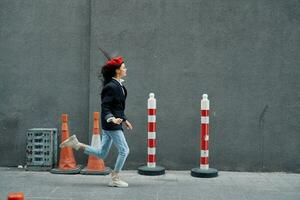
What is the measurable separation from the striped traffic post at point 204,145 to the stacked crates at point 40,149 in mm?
2629

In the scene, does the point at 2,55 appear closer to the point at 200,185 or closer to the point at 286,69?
the point at 200,185

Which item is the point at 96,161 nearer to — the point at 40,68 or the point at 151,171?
the point at 151,171

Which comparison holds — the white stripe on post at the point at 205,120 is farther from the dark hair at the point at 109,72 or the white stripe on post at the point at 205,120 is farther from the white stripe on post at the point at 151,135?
the dark hair at the point at 109,72

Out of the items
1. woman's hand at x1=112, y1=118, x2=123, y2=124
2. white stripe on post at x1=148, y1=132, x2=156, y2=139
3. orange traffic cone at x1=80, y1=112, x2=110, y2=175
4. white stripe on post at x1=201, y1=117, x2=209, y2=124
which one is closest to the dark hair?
woman's hand at x1=112, y1=118, x2=123, y2=124

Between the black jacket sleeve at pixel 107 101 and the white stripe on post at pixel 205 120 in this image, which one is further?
the white stripe on post at pixel 205 120

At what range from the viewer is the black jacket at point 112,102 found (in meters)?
5.71

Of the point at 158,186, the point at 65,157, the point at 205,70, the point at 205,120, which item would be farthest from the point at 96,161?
the point at 205,70

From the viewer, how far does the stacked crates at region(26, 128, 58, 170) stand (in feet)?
23.3

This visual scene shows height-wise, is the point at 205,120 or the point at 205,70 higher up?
the point at 205,70

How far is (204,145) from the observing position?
667 centimetres

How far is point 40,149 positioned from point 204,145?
2.97 meters

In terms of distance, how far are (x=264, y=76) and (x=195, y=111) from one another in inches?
56.0

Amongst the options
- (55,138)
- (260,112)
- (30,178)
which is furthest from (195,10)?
(30,178)

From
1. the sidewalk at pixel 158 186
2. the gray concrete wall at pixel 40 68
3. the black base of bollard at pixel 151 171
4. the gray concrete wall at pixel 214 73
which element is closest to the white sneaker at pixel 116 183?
the sidewalk at pixel 158 186
